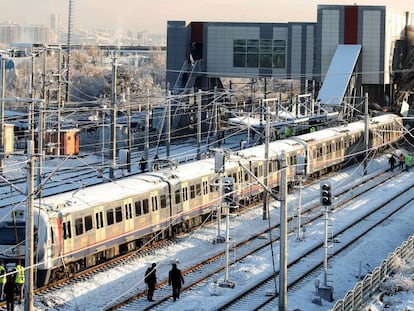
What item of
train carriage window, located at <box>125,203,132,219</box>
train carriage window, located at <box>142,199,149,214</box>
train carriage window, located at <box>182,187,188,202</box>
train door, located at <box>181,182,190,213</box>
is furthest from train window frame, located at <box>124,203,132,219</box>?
train carriage window, located at <box>182,187,188,202</box>

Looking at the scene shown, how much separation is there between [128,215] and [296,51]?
41.8 metres

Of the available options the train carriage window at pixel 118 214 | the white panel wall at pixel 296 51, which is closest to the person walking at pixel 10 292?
the train carriage window at pixel 118 214

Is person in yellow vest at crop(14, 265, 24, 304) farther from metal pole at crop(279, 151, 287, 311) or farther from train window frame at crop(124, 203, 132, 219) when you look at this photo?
metal pole at crop(279, 151, 287, 311)

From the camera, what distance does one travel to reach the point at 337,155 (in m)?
46.2

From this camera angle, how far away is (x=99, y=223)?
2433 centimetres

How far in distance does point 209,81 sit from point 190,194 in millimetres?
38612

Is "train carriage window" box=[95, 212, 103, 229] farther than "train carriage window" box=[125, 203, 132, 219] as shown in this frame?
No

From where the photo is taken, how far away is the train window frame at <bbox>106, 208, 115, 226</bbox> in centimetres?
2470

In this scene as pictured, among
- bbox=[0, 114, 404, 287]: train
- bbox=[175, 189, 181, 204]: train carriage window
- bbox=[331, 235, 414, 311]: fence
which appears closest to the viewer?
bbox=[331, 235, 414, 311]: fence

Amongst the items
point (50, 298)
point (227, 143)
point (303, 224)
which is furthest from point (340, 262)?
point (227, 143)

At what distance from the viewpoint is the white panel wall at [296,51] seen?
214 feet

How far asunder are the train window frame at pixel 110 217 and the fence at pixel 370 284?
7.53 metres

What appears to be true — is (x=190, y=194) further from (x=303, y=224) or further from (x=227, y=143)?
(x=227, y=143)

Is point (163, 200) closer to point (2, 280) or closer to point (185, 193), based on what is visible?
point (185, 193)
